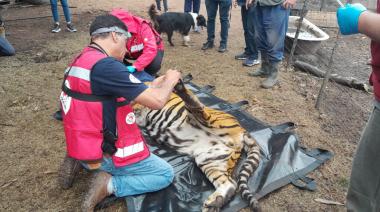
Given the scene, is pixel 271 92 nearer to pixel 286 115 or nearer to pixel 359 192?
pixel 286 115

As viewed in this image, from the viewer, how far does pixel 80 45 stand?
6980mm

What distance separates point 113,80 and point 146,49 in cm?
223

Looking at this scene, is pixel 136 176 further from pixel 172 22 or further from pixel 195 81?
pixel 172 22

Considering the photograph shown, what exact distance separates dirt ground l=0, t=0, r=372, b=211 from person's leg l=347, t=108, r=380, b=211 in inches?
29.5

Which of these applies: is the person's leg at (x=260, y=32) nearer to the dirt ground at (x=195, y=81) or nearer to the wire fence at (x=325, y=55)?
the dirt ground at (x=195, y=81)

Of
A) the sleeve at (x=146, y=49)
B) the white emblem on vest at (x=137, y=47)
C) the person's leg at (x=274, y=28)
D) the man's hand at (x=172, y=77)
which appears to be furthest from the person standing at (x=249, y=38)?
the man's hand at (x=172, y=77)

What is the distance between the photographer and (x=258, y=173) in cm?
321

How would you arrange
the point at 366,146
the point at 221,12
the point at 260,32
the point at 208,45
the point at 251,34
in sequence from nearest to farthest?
the point at 366,146 → the point at 260,32 → the point at 251,34 → the point at 221,12 → the point at 208,45

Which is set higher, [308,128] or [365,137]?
[365,137]

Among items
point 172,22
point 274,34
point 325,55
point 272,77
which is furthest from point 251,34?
point 325,55

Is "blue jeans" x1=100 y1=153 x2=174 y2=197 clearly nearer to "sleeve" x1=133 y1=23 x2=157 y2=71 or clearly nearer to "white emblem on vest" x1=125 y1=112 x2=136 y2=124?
"white emblem on vest" x1=125 y1=112 x2=136 y2=124

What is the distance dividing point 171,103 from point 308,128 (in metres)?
1.73

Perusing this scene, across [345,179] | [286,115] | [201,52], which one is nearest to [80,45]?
[201,52]

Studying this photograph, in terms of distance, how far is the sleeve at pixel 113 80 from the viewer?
233cm
